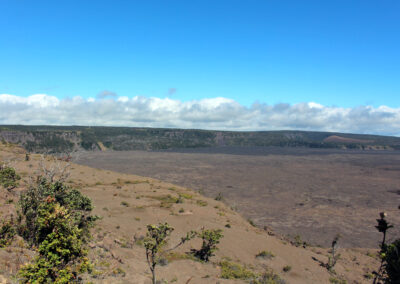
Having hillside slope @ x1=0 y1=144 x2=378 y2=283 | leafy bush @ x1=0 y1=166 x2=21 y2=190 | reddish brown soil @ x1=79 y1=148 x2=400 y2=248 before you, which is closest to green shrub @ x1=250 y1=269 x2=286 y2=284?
hillside slope @ x1=0 y1=144 x2=378 y2=283

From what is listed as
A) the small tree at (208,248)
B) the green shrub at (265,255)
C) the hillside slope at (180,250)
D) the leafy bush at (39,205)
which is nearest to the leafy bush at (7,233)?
the hillside slope at (180,250)

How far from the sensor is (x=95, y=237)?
63.4 feet

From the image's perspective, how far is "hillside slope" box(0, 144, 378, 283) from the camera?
15172 mm

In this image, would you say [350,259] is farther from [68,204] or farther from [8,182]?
[8,182]

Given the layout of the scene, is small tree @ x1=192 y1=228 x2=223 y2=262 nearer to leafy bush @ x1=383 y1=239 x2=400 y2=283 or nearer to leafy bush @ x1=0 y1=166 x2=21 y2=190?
leafy bush @ x1=383 y1=239 x2=400 y2=283

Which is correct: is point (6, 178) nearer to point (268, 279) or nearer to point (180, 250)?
point (180, 250)

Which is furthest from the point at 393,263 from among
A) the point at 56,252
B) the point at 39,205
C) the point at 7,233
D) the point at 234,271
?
the point at 7,233

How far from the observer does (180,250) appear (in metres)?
21.7

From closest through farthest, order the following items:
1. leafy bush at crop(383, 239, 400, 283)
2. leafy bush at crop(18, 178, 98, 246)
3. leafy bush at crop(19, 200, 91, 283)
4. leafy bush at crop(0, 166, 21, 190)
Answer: leafy bush at crop(19, 200, 91, 283)
leafy bush at crop(383, 239, 400, 283)
leafy bush at crop(18, 178, 98, 246)
leafy bush at crop(0, 166, 21, 190)

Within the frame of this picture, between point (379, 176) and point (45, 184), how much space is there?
313ft

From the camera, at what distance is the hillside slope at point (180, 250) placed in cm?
1517

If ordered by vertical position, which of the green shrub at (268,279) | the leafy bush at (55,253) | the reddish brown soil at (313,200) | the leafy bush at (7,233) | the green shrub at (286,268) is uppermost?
the leafy bush at (55,253)

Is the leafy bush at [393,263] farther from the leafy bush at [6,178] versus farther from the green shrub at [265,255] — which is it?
the leafy bush at [6,178]

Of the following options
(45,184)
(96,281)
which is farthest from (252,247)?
(45,184)
